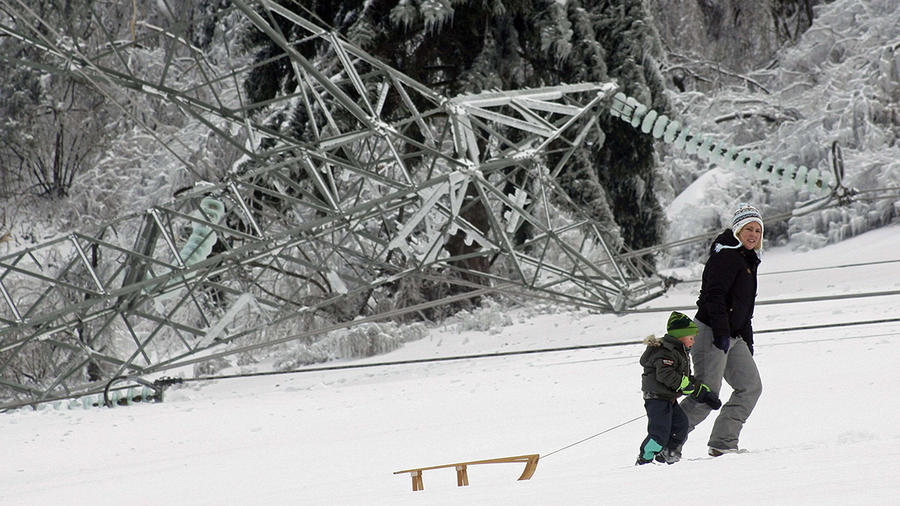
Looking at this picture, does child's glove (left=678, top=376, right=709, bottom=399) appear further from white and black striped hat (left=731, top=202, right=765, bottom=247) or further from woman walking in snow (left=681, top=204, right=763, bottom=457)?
white and black striped hat (left=731, top=202, right=765, bottom=247)

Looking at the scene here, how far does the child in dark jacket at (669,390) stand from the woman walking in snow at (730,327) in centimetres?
10

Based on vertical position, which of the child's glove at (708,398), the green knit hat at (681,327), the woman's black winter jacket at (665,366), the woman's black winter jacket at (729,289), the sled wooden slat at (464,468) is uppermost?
the woman's black winter jacket at (729,289)

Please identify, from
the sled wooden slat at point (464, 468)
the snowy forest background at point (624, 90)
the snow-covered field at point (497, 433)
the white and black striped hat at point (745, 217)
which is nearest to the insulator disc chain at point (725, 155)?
the snow-covered field at point (497, 433)

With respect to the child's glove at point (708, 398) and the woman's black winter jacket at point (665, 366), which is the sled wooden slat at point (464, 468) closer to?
the woman's black winter jacket at point (665, 366)

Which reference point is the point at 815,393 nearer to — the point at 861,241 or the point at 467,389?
the point at 467,389

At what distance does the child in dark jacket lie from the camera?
5.01 metres

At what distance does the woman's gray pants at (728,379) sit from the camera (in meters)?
5.07

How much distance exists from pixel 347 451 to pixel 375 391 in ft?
9.27

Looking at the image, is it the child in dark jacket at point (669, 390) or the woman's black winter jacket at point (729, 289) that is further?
the woman's black winter jacket at point (729, 289)

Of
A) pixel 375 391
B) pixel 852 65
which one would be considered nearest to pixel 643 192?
pixel 852 65

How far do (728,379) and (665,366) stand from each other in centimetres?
42

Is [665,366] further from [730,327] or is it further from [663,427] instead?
[730,327]

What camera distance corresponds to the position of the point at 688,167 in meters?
21.0

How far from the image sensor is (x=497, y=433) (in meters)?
6.77
